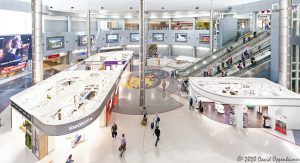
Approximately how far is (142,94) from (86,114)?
32.8ft

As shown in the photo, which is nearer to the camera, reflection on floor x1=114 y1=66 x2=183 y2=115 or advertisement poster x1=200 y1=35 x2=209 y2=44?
reflection on floor x1=114 y1=66 x2=183 y2=115

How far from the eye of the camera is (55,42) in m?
36.6

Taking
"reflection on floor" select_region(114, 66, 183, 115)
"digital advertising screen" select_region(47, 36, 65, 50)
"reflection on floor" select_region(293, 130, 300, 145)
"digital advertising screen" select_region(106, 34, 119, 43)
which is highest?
"digital advertising screen" select_region(106, 34, 119, 43)

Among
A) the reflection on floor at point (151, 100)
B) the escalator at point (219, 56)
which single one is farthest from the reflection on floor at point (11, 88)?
the escalator at point (219, 56)

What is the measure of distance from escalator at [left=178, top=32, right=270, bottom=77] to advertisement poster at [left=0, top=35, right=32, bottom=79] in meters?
19.5

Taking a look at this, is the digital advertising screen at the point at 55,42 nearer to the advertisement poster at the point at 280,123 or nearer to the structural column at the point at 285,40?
the structural column at the point at 285,40

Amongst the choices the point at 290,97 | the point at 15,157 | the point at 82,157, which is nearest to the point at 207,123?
the point at 290,97

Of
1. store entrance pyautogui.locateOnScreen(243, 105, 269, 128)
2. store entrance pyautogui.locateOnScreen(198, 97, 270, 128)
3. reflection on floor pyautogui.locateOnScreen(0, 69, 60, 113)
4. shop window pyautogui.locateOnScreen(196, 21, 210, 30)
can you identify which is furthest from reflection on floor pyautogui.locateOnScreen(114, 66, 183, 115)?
shop window pyautogui.locateOnScreen(196, 21, 210, 30)

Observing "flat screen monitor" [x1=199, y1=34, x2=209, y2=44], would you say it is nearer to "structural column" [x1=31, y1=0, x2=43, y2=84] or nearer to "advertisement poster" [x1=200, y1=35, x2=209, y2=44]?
"advertisement poster" [x1=200, y1=35, x2=209, y2=44]

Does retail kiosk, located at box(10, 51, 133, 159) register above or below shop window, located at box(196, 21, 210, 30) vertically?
below

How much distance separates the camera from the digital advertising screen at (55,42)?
3526 cm

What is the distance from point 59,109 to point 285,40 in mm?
14079

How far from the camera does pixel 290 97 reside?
15172mm

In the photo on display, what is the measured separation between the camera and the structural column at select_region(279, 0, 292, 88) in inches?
628
